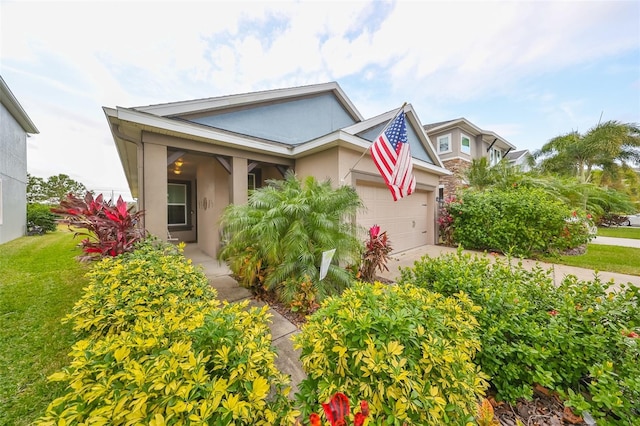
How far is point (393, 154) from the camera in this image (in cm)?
513

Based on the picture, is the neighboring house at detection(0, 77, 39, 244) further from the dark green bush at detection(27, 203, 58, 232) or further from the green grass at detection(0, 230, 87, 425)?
the green grass at detection(0, 230, 87, 425)

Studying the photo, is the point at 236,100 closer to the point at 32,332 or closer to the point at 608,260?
the point at 32,332

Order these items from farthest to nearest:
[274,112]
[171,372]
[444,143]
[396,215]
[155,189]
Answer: [444,143], [396,215], [274,112], [155,189], [171,372]

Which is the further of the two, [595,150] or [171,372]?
[595,150]

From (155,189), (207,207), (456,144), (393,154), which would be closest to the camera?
(155,189)

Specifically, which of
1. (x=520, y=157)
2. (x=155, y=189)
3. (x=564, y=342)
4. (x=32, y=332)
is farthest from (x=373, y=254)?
(x=520, y=157)

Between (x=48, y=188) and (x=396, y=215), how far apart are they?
35.0 metres

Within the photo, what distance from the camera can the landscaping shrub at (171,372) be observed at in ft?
3.52

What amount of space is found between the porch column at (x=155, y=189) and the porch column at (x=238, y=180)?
148 centimetres

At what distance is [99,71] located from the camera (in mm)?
7324

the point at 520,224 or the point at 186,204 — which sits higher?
the point at 186,204

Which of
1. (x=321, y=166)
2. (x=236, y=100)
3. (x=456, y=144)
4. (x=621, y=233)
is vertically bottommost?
(x=621, y=233)

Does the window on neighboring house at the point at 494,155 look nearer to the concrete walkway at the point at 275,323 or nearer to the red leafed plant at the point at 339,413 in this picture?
the concrete walkway at the point at 275,323

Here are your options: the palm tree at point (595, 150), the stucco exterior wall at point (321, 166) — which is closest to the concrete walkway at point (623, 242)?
the palm tree at point (595, 150)
